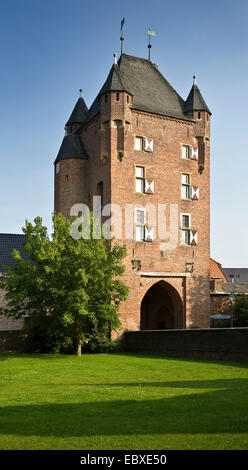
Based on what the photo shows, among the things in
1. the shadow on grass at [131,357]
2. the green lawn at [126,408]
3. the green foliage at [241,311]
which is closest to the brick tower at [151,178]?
the green foliage at [241,311]

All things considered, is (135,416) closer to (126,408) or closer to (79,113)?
(126,408)

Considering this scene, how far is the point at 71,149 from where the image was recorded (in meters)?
31.9

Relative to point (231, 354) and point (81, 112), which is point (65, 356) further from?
point (81, 112)

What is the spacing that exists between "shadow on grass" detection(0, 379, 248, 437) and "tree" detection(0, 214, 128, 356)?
12.8m

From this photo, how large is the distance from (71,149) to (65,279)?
10.5 meters

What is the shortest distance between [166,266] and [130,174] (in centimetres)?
539

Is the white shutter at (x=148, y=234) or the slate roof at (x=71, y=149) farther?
the slate roof at (x=71, y=149)

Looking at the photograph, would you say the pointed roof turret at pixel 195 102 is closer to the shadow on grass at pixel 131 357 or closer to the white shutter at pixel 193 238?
the white shutter at pixel 193 238

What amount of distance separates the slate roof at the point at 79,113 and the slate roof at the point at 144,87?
1222 mm

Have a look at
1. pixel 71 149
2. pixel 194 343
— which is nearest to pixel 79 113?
pixel 71 149

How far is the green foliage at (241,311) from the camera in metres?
30.4

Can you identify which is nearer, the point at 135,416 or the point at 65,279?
the point at 135,416

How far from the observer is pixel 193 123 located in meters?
31.4

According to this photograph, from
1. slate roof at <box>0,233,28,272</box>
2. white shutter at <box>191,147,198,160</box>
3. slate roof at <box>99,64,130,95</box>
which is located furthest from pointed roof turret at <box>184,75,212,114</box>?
slate roof at <box>0,233,28,272</box>
